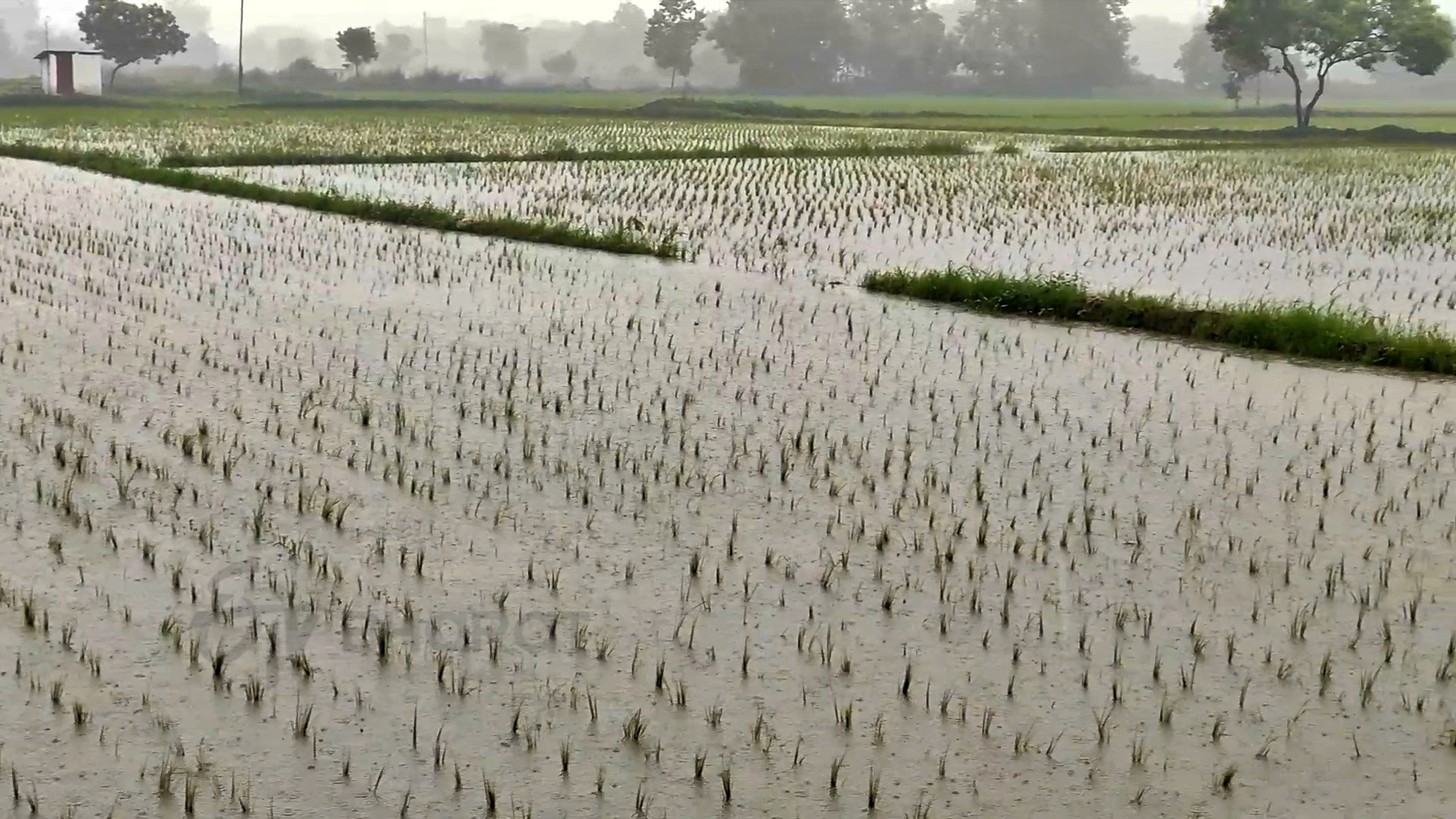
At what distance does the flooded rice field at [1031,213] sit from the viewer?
920 cm

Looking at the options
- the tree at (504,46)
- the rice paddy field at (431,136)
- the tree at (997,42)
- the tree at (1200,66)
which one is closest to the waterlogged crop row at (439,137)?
the rice paddy field at (431,136)

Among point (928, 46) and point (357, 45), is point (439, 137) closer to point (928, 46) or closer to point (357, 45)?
point (357, 45)

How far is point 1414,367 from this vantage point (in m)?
6.45

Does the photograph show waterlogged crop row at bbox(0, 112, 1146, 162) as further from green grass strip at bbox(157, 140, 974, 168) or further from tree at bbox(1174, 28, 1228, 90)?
tree at bbox(1174, 28, 1228, 90)

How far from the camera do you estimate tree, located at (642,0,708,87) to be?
57.1m

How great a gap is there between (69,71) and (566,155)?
84.6ft

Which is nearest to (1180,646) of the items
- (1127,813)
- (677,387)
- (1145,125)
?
(1127,813)

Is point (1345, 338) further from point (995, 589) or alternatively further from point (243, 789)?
point (243, 789)

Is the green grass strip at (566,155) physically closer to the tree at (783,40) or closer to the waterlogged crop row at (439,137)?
the waterlogged crop row at (439,137)

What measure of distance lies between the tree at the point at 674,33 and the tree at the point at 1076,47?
51.4ft

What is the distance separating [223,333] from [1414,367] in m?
5.05

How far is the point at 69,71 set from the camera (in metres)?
39.5

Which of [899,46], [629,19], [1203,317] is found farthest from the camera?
[629,19]

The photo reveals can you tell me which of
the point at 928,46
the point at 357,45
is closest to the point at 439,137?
the point at 357,45
